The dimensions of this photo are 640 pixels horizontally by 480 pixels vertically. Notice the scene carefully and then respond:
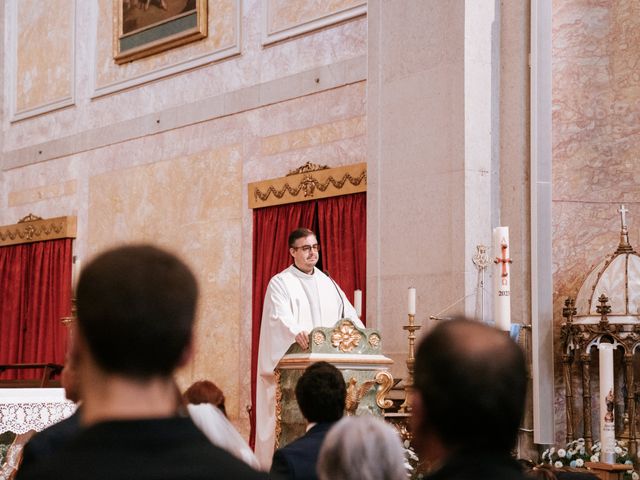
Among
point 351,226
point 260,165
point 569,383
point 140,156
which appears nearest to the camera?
point 569,383

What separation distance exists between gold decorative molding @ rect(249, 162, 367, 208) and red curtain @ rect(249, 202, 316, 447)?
0.11 metres

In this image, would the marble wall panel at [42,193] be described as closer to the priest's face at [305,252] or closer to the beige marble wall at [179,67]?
the beige marble wall at [179,67]

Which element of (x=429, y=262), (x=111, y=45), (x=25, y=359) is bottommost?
(x=25, y=359)

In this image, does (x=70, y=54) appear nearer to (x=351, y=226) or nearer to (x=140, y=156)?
(x=140, y=156)

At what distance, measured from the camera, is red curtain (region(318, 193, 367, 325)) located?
1104 centimetres

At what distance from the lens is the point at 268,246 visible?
39.9 ft

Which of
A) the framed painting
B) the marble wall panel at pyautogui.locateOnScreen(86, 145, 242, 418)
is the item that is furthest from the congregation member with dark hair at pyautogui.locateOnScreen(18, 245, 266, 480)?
the framed painting

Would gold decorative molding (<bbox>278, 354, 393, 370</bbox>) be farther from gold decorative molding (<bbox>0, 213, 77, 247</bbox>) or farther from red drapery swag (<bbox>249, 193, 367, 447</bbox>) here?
gold decorative molding (<bbox>0, 213, 77, 247</bbox>)

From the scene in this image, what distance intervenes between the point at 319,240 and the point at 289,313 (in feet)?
11.6

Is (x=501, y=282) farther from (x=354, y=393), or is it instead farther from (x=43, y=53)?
(x=43, y=53)

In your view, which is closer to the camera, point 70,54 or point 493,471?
point 493,471

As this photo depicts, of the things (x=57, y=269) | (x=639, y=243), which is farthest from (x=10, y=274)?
(x=639, y=243)

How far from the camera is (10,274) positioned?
1597 cm

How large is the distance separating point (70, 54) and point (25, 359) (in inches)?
173
